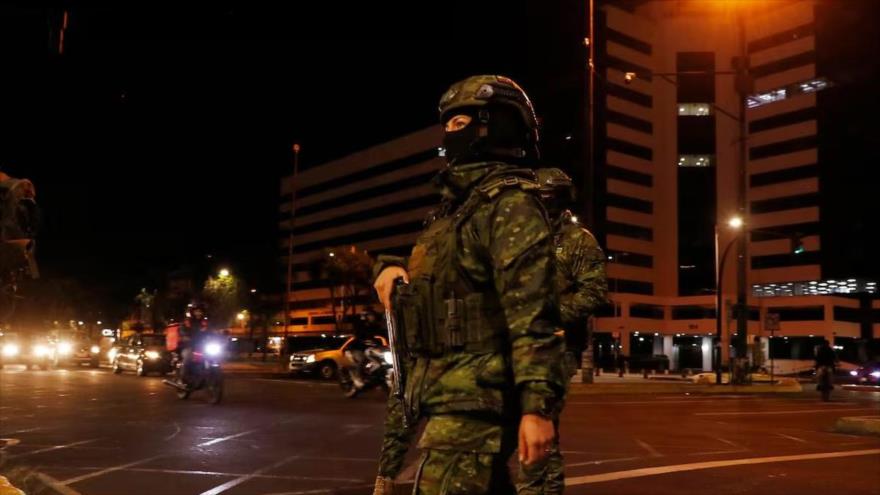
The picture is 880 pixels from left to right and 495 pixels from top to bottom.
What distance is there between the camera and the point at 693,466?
8.19 m

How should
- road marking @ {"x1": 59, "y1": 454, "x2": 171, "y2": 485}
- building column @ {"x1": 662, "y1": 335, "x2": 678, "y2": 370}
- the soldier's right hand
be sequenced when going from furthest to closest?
building column @ {"x1": 662, "y1": 335, "x2": 678, "y2": 370} < road marking @ {"x1": 59, "y1": 454, "x2": 171, "y2": 485} < the soldier's right hand

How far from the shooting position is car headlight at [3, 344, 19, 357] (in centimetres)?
3033

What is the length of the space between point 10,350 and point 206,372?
20.0 metres

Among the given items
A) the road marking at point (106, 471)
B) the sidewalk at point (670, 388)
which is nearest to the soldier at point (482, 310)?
the road marking at point (106, 471)

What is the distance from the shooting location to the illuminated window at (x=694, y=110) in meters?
78.1

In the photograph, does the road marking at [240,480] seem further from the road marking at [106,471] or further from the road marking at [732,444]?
the road marking at [732,444]

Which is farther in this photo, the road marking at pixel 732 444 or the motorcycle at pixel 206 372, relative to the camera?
the motorcycle at pixel 206 372

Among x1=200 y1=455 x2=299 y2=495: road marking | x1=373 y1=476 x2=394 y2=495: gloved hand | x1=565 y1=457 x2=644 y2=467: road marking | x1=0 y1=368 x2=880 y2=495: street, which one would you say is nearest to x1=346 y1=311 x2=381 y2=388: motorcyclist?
x1=0 y1=368 x2=880 y2=495: street

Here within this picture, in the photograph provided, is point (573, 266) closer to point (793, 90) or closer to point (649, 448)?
point (649, 448)

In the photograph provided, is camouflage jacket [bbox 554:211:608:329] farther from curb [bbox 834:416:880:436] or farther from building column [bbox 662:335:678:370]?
building column [bbox 662:335:678:370]

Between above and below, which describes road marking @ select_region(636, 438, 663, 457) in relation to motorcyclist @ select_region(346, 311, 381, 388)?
below

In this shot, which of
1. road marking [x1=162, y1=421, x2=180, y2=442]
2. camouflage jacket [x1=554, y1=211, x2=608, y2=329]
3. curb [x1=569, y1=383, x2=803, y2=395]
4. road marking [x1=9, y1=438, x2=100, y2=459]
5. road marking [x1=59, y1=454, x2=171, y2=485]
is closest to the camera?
camouflage jacket [x1=554, y1=211, x2=608, y2=329]

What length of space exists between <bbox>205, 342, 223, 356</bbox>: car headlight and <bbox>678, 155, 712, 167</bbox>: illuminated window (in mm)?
69746

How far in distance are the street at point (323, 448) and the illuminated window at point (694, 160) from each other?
2574 inches
